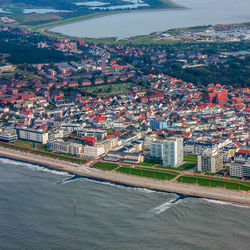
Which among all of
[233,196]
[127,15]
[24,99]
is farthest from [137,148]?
[127,15]

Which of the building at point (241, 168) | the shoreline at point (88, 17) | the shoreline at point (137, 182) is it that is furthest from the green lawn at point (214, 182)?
the shoreline at point (88, 17)

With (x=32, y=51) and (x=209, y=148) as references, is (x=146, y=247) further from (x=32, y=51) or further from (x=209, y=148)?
(x=32, y=51)

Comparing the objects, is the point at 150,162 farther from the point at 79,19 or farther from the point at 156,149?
the point at 79,19

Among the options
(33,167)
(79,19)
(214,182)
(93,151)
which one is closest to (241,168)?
(214,182)

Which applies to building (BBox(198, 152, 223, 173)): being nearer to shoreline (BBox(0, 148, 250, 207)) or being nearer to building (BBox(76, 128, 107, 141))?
shoreline (BBox(0, 148, 250, 207))

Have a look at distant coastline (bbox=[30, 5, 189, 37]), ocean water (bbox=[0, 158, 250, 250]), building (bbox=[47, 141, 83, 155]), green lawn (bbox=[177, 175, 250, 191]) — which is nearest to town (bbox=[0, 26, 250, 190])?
building (bbox=[47, 141, 83, 155])
